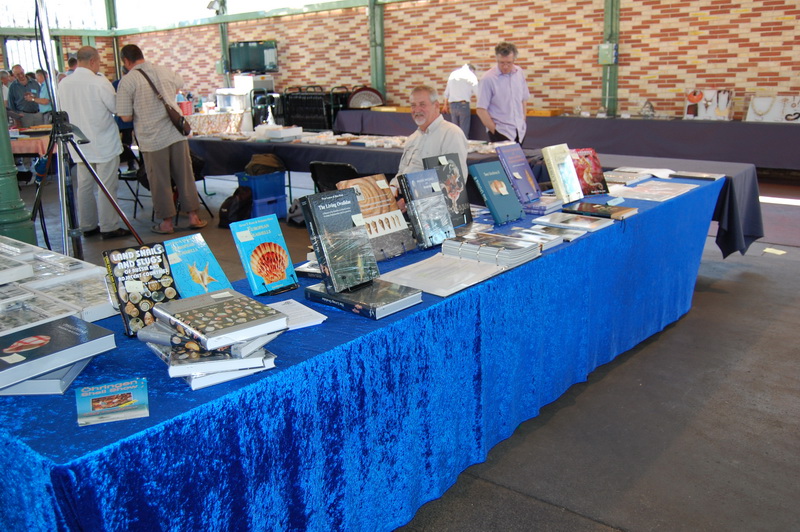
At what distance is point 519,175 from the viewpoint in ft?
10.8

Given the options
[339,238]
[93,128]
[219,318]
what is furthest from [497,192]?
[93,128]

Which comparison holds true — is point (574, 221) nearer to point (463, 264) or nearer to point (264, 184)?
point (463, 264)

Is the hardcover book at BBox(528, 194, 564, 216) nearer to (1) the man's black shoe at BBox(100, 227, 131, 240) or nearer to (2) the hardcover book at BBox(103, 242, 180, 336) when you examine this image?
(2) the hardcover book at BBox(103, 242, 180, 336)

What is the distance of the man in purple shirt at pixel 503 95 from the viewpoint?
19.9ft

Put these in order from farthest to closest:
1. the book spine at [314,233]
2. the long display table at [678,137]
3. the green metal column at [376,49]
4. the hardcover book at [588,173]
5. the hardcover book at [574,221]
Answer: the green metal column at [376,49] → the long display table at [678,137] → the hardcover book at [588,173] → the hardcover book at [574,221] → the book spine at [314,233]

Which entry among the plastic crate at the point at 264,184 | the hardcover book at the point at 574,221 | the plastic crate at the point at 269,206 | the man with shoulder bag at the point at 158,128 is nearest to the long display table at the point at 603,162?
the plastic crate at the point at 264,184

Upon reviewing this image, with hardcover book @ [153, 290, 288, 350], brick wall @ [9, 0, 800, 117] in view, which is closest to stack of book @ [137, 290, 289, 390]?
hardcover book @ [153, 290, 288, 350]

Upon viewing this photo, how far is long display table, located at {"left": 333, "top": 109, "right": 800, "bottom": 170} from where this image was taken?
7340mm

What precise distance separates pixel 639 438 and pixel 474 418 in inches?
31.0

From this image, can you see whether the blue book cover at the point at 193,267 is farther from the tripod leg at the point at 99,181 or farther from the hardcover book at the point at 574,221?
the tripod leg at the point at 99,181

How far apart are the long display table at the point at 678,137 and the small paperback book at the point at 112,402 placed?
7.53 m

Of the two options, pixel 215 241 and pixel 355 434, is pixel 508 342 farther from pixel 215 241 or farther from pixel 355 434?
pixel 215 241

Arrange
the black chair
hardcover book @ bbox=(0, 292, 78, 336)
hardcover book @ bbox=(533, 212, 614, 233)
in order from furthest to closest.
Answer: the black chair < hardcover book @ bbox=(533, 212, 614, 233) < hardcover book @ bbox=(0, 292, 78, 336)

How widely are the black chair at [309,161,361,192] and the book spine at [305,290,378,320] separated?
2939 millimetres
